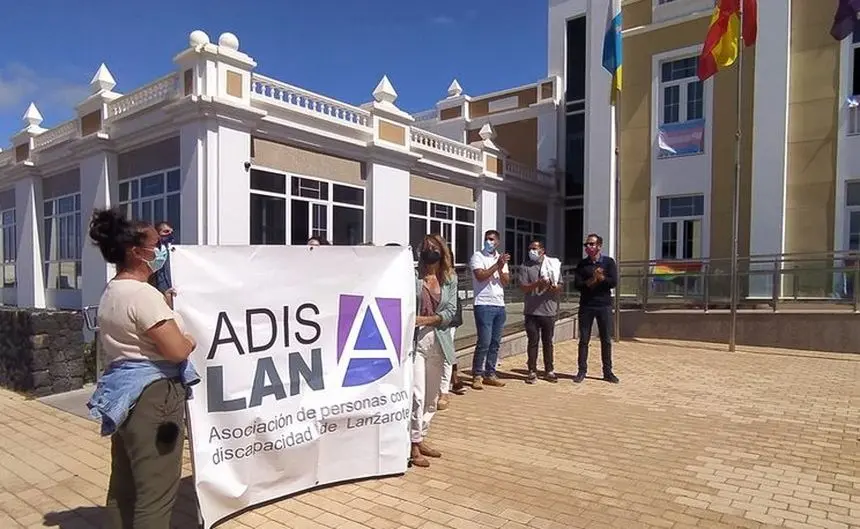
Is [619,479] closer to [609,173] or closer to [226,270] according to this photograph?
[226,270]

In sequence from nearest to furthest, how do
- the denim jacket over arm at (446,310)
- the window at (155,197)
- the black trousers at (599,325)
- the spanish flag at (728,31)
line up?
the denim jacket over arm at (446,310), the black trousers at (599,325), the spanish flag at (728,31), the window at (155,197)

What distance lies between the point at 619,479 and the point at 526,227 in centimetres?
1984

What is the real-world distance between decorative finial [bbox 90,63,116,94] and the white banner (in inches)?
603

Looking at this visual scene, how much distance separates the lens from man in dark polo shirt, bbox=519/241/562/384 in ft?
25.3

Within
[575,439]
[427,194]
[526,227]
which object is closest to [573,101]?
[526,227]

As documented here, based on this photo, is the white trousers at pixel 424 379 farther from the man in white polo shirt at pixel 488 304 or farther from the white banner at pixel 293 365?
the man in white polo shirt at pixel 488 304

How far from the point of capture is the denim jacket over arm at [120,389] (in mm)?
2697

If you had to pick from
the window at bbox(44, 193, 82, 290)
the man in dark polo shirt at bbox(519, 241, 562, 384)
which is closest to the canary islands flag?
the man in dark polo shirt at bbox(519, 241, 562, 384)

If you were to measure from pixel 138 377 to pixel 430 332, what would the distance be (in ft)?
7.93

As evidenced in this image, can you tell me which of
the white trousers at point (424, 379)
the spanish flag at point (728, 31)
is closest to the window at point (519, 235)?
the spanish flag at point (728, 31)

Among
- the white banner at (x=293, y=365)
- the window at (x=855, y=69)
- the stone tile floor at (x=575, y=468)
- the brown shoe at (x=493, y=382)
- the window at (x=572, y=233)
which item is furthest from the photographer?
the window at (x=572, y=233)

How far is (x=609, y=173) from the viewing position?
60.9 ft

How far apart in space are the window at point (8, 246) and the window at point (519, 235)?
18.7 meters

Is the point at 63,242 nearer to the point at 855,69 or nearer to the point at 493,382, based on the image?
the point at 493,382
